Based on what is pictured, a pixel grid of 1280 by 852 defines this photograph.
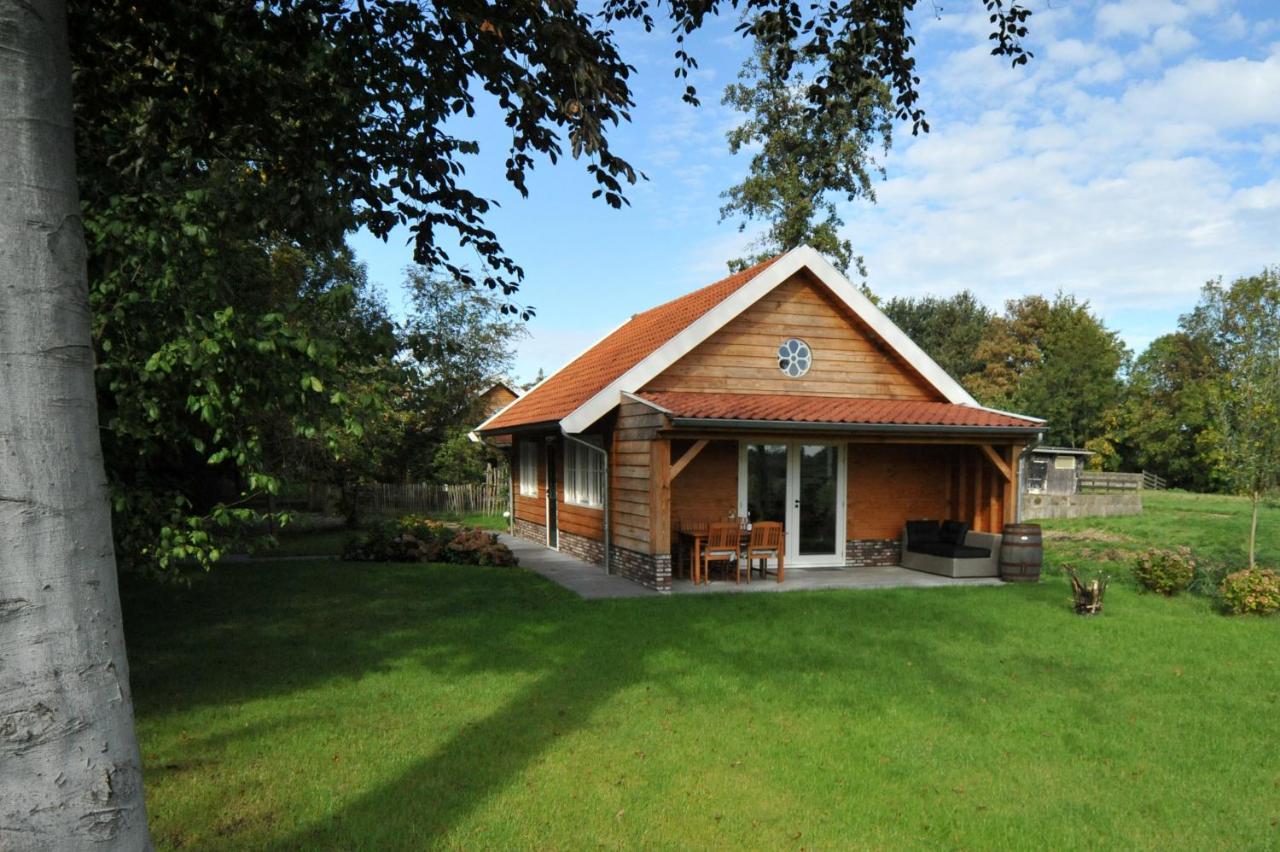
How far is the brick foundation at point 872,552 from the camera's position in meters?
14.6

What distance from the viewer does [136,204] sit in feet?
17.0

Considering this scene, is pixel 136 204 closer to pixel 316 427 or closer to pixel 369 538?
pixel 316 427

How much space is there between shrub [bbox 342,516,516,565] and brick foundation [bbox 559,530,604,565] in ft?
4.35

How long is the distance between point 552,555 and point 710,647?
8.19m

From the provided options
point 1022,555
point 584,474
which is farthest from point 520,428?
point 1022,555

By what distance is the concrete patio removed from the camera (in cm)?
1194

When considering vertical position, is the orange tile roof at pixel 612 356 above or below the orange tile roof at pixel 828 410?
above

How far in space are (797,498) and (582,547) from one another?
405 cm

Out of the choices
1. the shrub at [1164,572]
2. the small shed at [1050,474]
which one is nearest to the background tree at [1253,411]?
the shrub at [1164,572]

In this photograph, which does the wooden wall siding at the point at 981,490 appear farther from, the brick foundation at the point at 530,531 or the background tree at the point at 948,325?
the background tree at the point at 948,325

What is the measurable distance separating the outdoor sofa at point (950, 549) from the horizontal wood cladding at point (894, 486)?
15.6 inches

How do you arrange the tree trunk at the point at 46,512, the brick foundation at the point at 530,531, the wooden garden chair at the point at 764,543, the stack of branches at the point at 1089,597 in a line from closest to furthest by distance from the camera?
1. the tree trunk at the point at 46,512
2. the stack of branches at the point at 1089,597
3. the wooden garden chair at the point at 764,543
4. the brick foundation at the point at 530,531

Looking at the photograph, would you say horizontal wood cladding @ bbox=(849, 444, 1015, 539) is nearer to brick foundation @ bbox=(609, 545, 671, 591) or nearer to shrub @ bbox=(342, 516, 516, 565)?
brick foundation @ bbox=(609, 545, 671, 591)

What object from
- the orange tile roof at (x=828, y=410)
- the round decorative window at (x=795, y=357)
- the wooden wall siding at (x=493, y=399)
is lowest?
the wooden wall siding at (x=493, y=399)
